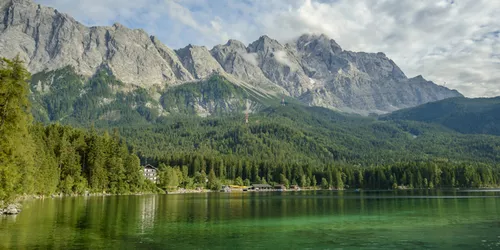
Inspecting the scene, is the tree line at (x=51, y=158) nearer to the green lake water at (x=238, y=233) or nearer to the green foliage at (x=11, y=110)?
the green foliage at (x=11, y=110)

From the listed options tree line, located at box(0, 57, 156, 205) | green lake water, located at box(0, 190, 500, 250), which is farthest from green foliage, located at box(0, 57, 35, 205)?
green lake water, located at box(0, 190, 500, 250)

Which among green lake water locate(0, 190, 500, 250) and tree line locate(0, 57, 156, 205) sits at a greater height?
tree line locate(0, 57, 156, 205)

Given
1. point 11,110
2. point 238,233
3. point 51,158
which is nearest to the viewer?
point 238,233

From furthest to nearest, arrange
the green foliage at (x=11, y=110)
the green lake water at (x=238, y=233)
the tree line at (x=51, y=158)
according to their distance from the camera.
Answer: the tree line at (x=51, y=158)
the green foliage at (x=11, y=110)
the green lake water at (x=238, y=233)

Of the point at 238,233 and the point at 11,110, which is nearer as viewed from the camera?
the point at 238,233

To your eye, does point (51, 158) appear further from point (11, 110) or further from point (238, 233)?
point (238, 233)

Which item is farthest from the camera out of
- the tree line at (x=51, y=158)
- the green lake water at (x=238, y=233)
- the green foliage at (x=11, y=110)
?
the tree line at (x=51, y=158)

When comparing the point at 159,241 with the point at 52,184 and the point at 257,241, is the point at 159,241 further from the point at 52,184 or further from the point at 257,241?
the point at 52,184

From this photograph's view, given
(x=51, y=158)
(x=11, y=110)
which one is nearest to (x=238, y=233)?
(x=11, y=110)

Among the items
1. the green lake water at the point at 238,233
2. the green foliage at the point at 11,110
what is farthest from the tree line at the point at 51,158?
the green lake water at the point at 238,233

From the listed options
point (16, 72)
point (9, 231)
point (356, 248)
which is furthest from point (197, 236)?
point (16, 72)

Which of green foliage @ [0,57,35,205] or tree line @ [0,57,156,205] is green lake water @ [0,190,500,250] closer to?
green foliage @ [0,57,35,205]

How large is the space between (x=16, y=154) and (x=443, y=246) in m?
47.4

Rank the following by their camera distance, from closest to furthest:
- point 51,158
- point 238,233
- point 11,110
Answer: point 238,233 → point 11,110 → point 51,158
